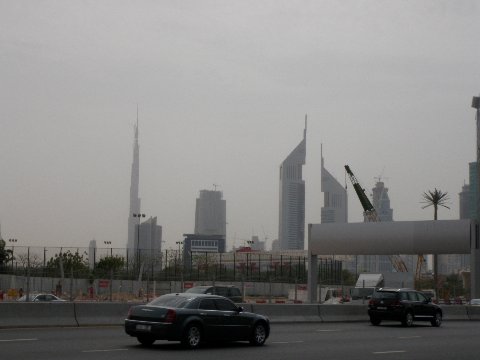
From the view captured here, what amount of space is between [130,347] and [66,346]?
5.24ft

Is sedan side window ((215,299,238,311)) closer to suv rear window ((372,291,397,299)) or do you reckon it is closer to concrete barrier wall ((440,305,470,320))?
suv rear window ((372,291,397,299))

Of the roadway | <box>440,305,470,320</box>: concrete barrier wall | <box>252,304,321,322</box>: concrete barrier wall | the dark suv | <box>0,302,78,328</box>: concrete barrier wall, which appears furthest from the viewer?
<box>440,305,470,320</box>: concrete barrier wall

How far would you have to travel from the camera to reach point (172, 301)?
22250mm

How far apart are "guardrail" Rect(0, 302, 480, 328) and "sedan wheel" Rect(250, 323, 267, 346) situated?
7.72m

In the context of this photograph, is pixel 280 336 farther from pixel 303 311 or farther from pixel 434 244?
pixel 434 244

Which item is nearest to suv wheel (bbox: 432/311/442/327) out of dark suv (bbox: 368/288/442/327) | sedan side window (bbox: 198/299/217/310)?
dark suv (bbox: 368/288/442/327)

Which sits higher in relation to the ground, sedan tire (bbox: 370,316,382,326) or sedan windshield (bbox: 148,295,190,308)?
sedan windshield (bbox: 148,295,190,308)

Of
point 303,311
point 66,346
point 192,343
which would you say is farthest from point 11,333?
point 303,311

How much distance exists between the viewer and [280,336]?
28.0 m

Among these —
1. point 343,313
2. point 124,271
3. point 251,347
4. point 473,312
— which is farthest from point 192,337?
point 124,271

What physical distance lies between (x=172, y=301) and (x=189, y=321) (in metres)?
0.78

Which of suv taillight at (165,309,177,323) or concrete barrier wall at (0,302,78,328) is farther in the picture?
concrete barrier wall at (0,302,78,328)

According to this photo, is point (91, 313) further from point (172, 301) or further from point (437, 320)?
point (437, 320)

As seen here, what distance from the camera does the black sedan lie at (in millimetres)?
21438
